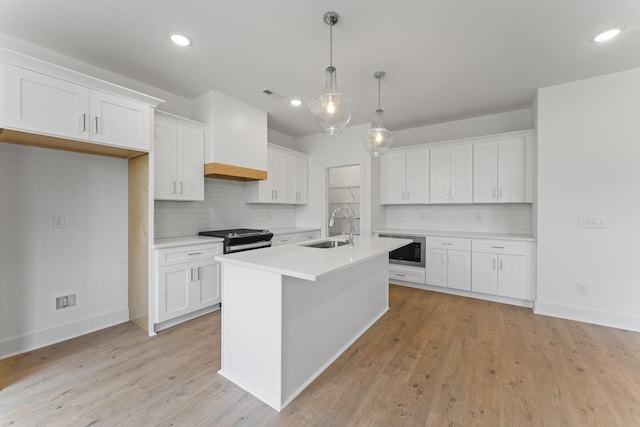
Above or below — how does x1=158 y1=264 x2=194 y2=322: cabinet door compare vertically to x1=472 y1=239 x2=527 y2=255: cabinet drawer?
below

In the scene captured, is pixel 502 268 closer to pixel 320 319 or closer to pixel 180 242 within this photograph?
pixel 320 319

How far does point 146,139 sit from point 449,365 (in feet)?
11.3

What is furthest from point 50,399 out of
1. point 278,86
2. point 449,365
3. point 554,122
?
point 554,122

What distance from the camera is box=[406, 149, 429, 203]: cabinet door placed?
4492mm

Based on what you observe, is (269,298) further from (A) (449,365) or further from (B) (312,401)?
(A) (449,365)

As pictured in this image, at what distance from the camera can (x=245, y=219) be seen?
4469 mm

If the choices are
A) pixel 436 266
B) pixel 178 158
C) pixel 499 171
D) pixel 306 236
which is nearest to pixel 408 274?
pixel 436 266

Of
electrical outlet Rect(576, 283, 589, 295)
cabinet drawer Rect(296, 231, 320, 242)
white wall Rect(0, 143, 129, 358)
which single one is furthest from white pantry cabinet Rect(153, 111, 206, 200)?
electrical outlet Rect(576, 283, 589, 295)

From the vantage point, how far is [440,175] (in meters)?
4.37

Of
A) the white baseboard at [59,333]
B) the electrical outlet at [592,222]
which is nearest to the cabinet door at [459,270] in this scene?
the electrical outlet at [592,222]

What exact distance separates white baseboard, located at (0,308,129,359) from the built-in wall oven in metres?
3.75

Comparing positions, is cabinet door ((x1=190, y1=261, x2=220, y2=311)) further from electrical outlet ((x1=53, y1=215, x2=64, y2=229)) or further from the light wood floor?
electrical outlet ((x1=53, y1=215, x2=64, y2=229))

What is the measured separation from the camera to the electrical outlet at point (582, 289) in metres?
3.12

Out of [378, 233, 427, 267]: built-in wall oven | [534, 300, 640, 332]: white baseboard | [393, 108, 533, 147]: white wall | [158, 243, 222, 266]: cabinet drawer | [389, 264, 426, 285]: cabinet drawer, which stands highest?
[393, 108, 533, 147]: white wall
